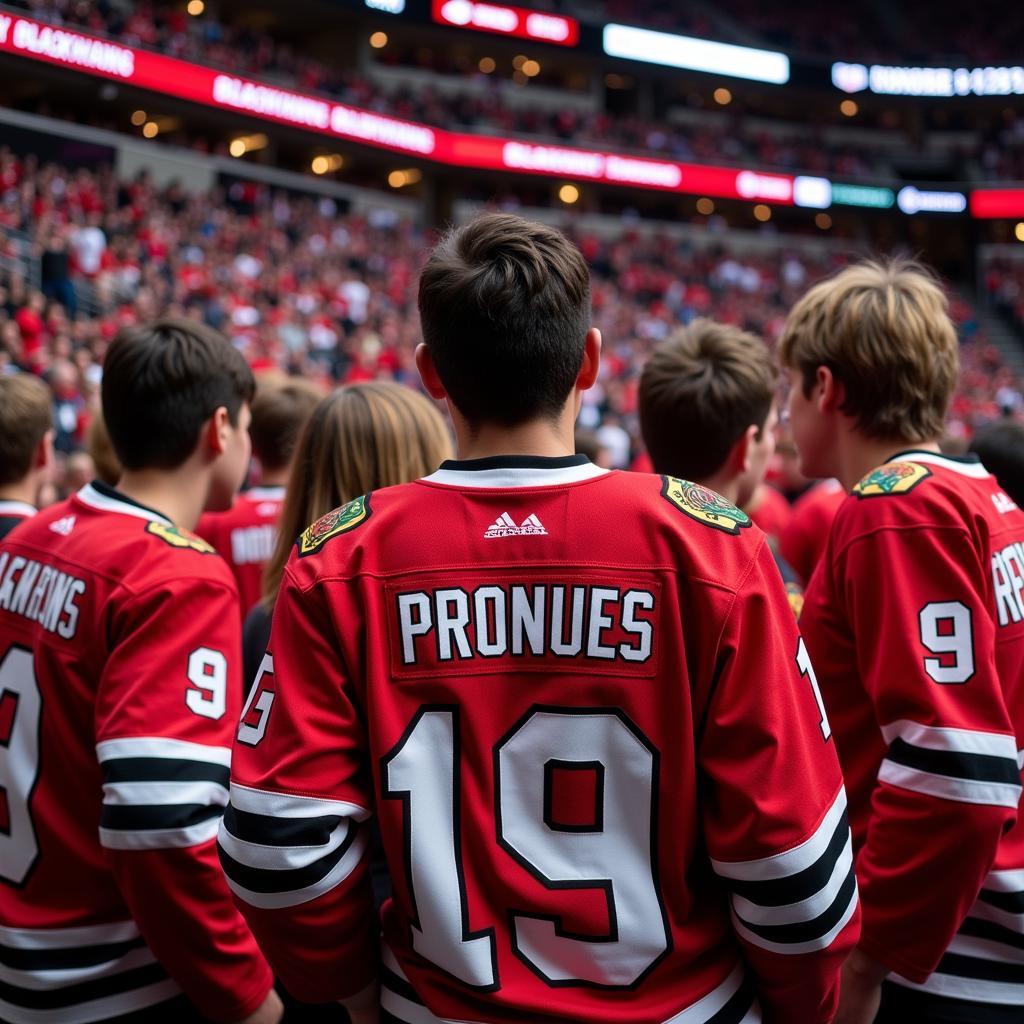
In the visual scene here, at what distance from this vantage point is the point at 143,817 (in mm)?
1850

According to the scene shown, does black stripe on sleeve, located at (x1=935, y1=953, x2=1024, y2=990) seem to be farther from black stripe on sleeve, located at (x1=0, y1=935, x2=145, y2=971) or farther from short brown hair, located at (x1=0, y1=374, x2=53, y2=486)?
short brown hair, located at (x1=0, y1=374, x2=53, y2=486)

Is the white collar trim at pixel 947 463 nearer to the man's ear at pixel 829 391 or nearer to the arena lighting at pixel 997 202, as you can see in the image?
the man's ear at pixel 829 391

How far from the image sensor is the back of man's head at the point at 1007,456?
2887mm

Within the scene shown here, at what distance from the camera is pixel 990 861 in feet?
5.70

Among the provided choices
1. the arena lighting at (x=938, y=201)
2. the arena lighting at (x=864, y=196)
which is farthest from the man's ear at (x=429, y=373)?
the arena lighting at (x=938, y=201)

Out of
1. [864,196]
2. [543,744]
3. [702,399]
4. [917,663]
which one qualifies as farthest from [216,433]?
[864,196]

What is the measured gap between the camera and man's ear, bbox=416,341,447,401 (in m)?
1.53

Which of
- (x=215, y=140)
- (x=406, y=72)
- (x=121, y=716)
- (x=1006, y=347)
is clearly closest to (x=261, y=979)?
(x=121, y=716)

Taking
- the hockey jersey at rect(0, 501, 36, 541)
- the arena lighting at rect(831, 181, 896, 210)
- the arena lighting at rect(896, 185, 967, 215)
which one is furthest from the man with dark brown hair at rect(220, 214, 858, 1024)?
the arena lighting at rect(896, 185, 967, 215)

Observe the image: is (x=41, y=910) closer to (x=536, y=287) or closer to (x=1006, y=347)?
(x=536, y=287)

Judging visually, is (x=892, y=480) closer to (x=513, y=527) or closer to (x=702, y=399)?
(x=702, y=399)

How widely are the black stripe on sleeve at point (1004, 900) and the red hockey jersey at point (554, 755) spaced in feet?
2.04

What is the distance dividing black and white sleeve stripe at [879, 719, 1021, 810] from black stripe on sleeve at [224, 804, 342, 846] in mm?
966

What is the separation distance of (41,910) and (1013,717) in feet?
6.23
